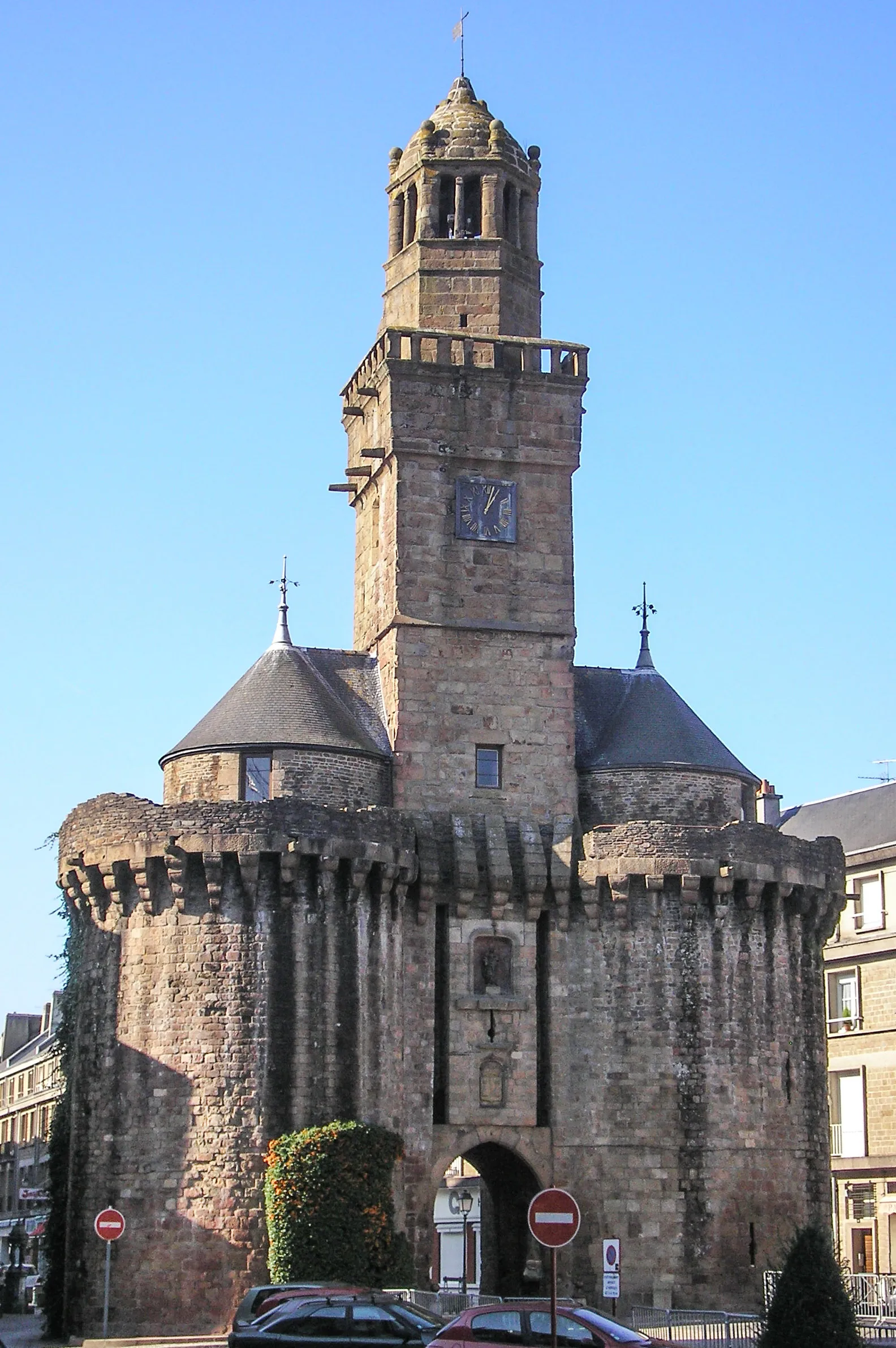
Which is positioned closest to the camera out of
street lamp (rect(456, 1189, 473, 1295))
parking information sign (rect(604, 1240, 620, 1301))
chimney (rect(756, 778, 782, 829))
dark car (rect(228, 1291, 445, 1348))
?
dark car (rect(228, 1291, 445, 1348))

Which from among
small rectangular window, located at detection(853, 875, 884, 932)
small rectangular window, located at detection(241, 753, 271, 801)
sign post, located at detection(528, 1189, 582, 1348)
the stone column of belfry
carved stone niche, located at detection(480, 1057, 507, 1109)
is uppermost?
the stone column of belfry

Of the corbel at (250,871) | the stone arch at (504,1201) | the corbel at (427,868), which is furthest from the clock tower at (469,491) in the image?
the stone arch at (504,1201)

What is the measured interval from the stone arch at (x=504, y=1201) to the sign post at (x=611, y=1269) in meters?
6.44

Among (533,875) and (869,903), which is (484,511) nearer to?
(533,875)

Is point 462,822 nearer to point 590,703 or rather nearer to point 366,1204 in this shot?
point 590,703

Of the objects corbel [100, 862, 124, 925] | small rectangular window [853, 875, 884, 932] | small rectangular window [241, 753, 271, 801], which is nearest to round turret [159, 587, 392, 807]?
small rectangular window [241, 753, 271, 801]

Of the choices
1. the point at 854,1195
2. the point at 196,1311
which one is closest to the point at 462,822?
the point at 196,1311

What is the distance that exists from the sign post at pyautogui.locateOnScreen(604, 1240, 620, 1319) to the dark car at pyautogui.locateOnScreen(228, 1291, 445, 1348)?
383 centimetres

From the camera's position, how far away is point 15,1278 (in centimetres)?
5419

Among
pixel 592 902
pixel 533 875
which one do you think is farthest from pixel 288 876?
pixel 592 902

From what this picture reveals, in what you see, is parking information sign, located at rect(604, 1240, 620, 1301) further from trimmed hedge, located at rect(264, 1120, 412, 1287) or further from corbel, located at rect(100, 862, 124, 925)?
corbel, located at rect(100, 862, 124, 925)

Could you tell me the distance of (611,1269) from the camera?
3158 cm

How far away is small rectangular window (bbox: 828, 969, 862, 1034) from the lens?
52281 mm

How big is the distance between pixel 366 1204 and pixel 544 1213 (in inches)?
613
